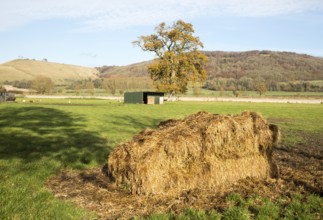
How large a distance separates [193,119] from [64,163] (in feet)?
14.2

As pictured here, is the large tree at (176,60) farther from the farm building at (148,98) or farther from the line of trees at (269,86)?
the line of trees at (269,86)

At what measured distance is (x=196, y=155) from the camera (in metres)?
6.81

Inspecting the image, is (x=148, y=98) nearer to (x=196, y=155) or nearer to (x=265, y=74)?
(x=196, y=155)

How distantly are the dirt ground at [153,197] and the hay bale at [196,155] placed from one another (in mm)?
276

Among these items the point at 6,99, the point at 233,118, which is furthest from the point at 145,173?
the point at 6,99

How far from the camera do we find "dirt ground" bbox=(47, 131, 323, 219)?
18.6 ft

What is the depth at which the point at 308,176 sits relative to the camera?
24.9 ft

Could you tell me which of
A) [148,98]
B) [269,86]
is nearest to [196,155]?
[148,98]

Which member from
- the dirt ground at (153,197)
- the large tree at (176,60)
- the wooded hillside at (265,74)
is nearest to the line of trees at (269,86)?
the wooded hillside at (265,74)

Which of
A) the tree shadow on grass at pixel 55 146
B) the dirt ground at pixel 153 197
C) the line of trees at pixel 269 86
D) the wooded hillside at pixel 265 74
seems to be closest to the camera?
the dirt ground at pixel 153 197

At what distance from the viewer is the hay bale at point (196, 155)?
6398 millimetres

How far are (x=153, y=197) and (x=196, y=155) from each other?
55.4 inches

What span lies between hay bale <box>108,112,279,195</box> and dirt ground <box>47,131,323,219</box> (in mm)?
276

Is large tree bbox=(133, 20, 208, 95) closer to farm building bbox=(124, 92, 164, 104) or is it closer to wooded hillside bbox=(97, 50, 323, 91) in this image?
farm building bbox=(124, 92, 164, 104)
